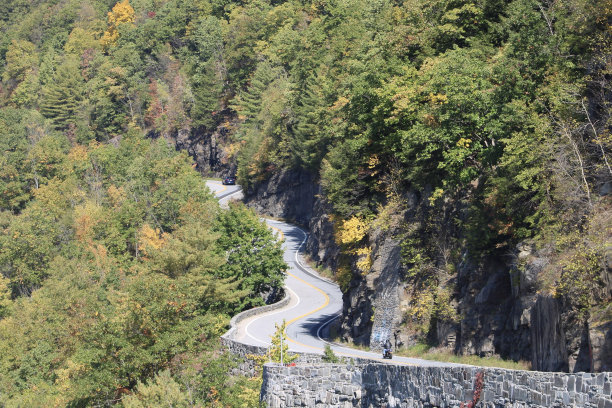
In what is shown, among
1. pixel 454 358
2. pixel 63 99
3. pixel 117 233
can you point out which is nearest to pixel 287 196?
pixel 117 233

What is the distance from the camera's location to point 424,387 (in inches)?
613

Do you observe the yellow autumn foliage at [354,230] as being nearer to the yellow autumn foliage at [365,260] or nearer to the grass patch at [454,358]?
the yellow autumn foliage at [365,260]

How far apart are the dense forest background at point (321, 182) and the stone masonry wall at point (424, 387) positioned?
5.52 meters

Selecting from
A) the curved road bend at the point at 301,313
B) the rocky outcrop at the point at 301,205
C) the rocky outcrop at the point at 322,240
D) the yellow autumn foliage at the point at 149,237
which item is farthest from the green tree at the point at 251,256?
the yellow autumn foliage at the point at 149,237

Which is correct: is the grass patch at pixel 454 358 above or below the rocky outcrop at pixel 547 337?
below

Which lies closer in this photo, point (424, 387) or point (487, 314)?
point (424, 387)

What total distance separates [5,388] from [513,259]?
34557mm

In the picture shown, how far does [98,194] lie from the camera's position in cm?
8506

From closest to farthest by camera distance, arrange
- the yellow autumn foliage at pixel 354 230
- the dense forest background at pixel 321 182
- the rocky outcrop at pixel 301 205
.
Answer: the dense forest background at pixel 321 182
the yellow autumn foliage at pixel 354 230
the rocky outcrop at pixel 301 205

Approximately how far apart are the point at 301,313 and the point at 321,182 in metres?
9.64

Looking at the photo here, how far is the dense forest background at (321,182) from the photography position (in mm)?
25281

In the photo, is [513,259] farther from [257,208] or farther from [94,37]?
[94,37]

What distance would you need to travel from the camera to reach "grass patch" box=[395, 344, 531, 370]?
23.8 metres

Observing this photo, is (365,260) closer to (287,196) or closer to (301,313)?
(301,313)
